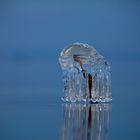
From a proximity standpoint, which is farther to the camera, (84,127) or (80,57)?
(80,57)

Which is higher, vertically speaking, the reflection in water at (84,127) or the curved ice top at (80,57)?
the curved ice top at (80,57)

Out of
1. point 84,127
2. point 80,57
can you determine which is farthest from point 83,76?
point 84,127

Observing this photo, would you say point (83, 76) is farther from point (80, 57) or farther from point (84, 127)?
point (84, 127)

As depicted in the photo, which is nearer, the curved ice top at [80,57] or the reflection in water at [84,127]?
the reflection in water at [84,127]

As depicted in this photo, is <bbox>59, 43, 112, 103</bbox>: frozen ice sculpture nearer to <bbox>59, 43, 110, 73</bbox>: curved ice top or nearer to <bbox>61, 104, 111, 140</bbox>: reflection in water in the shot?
<bbox>59, 43, 110, 73</bbox>: curved ice top

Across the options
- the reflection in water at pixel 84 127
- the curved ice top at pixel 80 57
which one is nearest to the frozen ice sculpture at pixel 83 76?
the curved ice top at pixel 80 57

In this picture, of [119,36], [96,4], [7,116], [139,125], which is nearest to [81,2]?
[96,4]

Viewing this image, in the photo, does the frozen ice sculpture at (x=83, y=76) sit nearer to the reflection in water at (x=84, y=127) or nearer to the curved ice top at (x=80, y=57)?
the curved ice top at (x=80, y=57)
